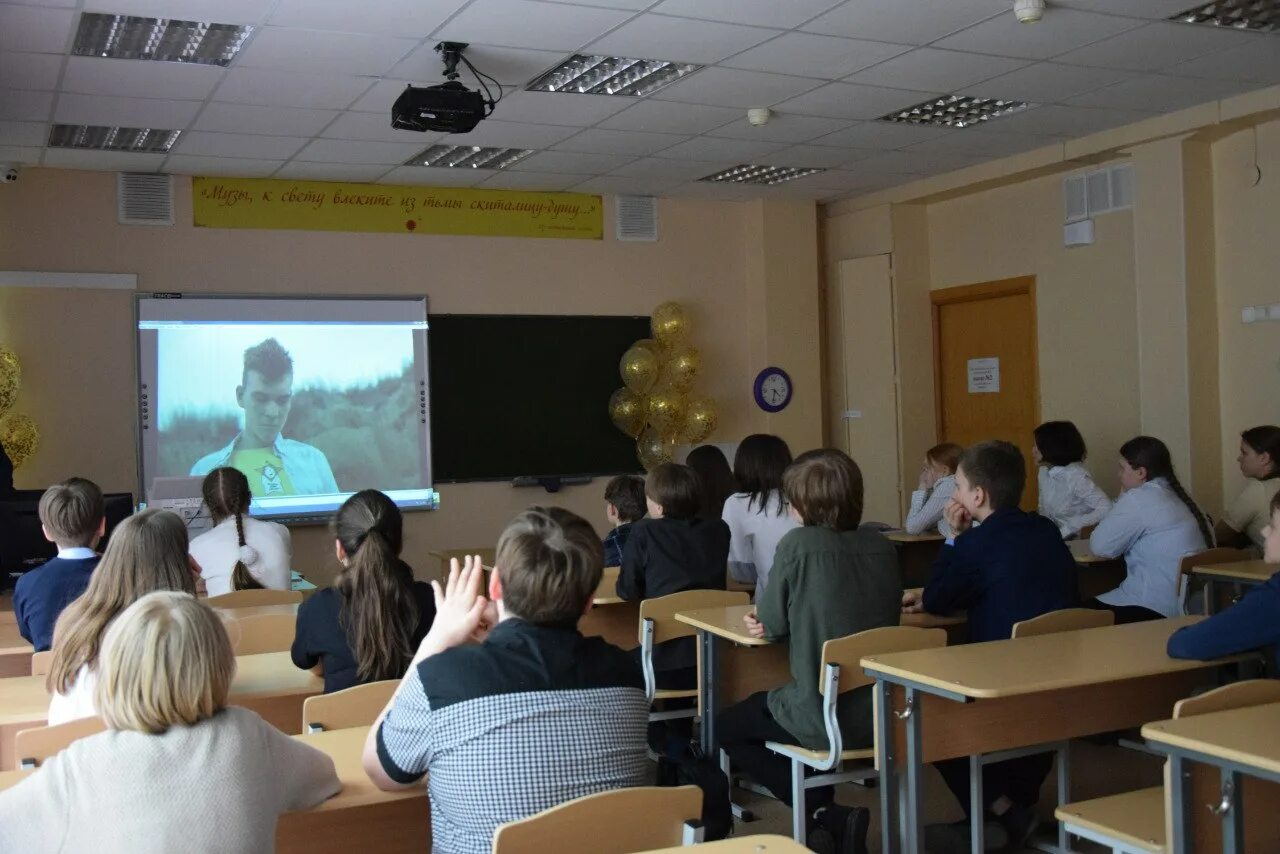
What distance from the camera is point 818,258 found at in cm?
914

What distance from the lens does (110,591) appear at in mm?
2742

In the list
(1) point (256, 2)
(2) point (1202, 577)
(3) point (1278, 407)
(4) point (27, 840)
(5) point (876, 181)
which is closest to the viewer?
(4) point (27, 840)

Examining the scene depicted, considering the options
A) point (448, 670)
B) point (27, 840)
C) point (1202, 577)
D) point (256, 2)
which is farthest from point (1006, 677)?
point (256, 2)

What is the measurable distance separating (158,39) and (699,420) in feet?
14.2

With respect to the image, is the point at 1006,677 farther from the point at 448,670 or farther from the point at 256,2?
the point at 256,2

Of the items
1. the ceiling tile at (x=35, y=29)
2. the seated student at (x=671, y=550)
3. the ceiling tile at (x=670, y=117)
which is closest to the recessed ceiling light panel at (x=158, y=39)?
the ceiling tile at (x=35, y=29)

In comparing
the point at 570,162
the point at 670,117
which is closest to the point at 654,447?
the point at 570,162

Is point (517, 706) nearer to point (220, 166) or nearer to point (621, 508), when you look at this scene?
point (621, 508)

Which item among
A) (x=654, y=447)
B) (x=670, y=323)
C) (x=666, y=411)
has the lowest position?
(x=654, y=447)

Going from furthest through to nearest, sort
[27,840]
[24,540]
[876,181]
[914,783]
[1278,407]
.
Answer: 1. [876,181]
2. [1278,407]
3. [24,540]
4. [914,783]
5. [27,840]

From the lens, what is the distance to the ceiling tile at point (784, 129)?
254 inches

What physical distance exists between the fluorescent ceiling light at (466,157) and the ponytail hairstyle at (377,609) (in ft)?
14.1

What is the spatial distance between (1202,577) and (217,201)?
574 cm

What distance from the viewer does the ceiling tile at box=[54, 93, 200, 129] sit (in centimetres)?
557
